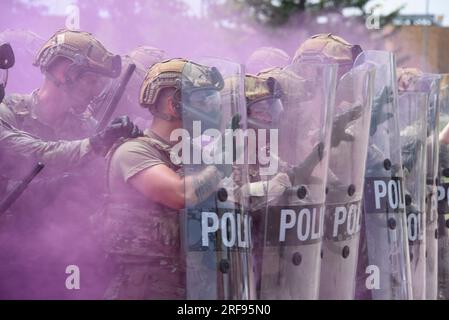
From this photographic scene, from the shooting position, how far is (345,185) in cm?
353

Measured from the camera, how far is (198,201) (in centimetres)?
304

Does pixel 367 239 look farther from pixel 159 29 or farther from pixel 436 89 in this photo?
pixel 159 29

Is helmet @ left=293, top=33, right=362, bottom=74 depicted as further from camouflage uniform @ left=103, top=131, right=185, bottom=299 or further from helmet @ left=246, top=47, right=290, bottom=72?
camouflage uniform @ left=103, top=131, right=185, bottom=299

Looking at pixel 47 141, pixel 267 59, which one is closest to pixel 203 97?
pixel 47 141

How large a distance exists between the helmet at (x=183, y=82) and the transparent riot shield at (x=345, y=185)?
709mm

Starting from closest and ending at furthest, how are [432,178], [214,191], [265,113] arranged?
[214,191] → [265,113] → [432,178]

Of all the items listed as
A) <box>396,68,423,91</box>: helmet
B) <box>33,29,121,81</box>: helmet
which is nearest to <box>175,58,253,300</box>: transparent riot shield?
<box>33,29,121,81</box>: helmet

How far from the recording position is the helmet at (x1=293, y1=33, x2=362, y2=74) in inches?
178

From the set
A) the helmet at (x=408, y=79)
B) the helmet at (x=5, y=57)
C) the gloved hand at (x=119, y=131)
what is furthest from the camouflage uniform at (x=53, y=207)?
the helmet at (x=408, y=79)

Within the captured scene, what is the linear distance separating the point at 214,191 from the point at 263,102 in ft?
2.17

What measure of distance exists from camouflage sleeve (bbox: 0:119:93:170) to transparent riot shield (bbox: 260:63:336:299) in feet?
3.45

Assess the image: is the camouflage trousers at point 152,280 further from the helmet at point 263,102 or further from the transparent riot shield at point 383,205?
the transparent riot shield at point 383,205

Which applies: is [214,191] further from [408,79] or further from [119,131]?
[408,79]

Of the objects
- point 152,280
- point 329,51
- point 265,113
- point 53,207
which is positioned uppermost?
point 329,51
